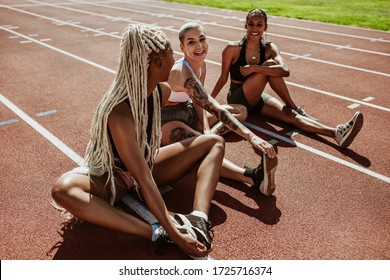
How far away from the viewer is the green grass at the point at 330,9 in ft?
49.2

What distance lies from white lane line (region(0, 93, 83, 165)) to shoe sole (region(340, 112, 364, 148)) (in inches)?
129

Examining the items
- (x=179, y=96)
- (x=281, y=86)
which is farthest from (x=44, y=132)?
A: (x=281, y=86)

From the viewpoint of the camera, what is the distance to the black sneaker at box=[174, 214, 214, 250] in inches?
117

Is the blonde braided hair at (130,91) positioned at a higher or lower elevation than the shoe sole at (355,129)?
higher

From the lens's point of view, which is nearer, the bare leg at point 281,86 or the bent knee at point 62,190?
the bent knee at point 62,190

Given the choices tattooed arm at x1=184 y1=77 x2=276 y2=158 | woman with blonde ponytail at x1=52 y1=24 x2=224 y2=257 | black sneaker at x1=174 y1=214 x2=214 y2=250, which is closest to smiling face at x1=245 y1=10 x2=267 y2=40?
tattooed arm at x1=184 y1=77 x2=276 y2=158

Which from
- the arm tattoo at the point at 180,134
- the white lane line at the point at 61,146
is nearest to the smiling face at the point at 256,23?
the arm tattoo at the point at 180,134

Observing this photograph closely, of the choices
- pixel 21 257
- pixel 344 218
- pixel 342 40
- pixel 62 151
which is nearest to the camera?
pixel 21 257

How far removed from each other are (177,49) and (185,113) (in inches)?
256

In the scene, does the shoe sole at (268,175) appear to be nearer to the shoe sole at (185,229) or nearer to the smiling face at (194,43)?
the shoe sole at (185,229)

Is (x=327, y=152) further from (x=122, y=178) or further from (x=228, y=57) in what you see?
(x=122, y=178)

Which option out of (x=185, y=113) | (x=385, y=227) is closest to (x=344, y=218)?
(x=385, y=227)

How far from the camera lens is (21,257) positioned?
3.08 m

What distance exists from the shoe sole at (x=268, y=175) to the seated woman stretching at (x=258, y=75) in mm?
1781
